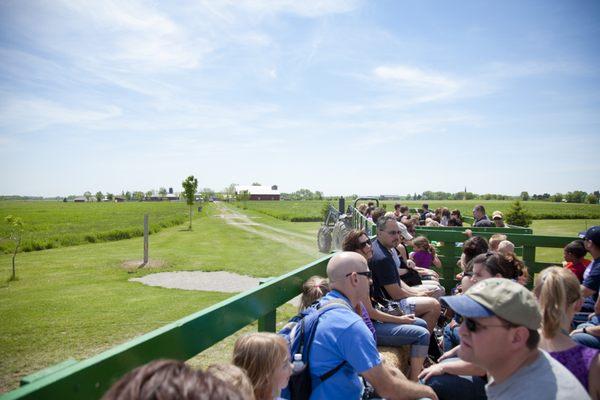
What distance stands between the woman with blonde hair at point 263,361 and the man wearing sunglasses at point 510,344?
0.90 metres

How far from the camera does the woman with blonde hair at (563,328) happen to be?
2035 mm

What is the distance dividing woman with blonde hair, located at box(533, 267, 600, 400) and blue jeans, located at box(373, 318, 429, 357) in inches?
45.6

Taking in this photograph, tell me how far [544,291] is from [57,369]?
9.29ft

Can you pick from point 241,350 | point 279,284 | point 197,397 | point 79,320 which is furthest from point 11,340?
point 197,397

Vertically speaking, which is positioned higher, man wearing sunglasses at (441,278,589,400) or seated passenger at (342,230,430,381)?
man wearing sunglasses at (441,278,589,400)

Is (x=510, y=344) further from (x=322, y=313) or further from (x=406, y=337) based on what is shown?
(x=406, y=337)

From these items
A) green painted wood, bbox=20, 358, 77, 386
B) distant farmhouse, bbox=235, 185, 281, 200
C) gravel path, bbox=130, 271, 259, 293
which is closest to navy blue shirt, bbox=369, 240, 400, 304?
green painted wood, bbox=20, 358, 77, 386

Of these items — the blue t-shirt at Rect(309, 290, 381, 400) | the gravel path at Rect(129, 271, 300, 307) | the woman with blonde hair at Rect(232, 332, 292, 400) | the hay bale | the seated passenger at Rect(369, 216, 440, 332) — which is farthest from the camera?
the gravel path at Rect(129, 271, 300, 307)

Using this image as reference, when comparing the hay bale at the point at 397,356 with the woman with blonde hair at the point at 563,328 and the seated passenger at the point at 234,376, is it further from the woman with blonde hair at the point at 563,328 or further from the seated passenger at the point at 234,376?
the seated passenger at the point at 234,376

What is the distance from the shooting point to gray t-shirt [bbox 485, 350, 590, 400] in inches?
59.2

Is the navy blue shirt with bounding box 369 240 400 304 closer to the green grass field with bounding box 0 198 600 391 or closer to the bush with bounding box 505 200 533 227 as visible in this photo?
the green grass field with bounding box 0 198 600 391

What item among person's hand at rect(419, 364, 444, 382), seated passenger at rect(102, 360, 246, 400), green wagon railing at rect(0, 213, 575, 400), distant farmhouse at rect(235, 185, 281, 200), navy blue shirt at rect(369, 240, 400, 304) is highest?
distant farmhouse at rect(235, 185, 281, 200)

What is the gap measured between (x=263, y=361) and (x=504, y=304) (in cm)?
116

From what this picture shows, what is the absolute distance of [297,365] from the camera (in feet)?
7.25
